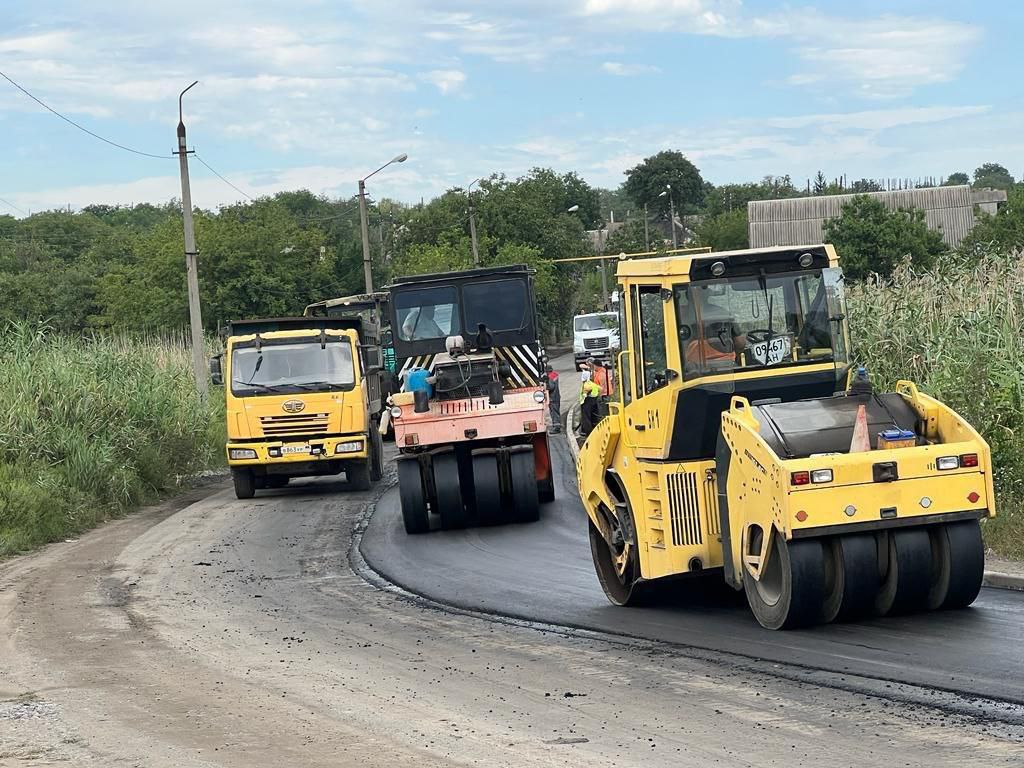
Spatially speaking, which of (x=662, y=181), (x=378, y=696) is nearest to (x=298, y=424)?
(x=378, y=696)

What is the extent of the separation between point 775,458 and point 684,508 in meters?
1.50

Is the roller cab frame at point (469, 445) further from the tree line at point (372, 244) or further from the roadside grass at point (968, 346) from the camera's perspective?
the tree line at point (372, 244)

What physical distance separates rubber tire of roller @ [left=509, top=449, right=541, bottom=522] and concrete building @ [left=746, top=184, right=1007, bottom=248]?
50.7 meters

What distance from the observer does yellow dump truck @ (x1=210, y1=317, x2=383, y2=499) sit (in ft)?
70.7

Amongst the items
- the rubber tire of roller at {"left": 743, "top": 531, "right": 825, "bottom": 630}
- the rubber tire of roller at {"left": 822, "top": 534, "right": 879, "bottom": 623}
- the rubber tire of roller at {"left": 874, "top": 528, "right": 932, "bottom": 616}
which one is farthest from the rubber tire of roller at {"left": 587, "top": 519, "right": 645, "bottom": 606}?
the rubber tire of roller at {"left": 874, "top": 528, "right": 932, "bottom": 616}

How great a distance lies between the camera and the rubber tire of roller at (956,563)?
8594 mm

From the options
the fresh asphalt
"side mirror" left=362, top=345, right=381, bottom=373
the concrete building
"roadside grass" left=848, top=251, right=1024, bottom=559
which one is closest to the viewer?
the fresh asphalt

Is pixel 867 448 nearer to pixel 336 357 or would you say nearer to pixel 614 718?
pixel 614 718

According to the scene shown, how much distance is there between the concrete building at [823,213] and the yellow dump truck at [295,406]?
1820 inches

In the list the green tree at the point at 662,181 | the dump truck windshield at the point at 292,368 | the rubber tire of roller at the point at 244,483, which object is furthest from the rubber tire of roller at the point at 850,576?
the green tree at the point at 662,181

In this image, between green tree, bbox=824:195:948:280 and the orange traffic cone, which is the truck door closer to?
the orange traffic cone

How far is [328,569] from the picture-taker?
14234mm

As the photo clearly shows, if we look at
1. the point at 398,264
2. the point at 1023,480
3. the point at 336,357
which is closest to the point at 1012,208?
the point at 398,264

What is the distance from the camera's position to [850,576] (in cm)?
848
